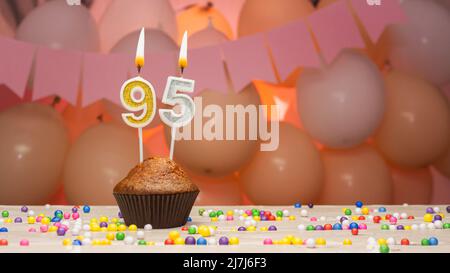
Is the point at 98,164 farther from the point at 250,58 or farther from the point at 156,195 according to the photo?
the point at 156,195

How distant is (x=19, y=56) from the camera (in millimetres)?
3227

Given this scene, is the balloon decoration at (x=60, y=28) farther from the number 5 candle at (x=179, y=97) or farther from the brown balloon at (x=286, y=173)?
the number 5 candle at (x=179, y=97)

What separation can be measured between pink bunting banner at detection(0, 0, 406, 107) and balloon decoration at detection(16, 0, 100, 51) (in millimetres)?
89

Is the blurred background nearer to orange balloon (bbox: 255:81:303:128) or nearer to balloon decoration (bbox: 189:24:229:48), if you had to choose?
balloon decoration (bbox: 189:24:229:48)

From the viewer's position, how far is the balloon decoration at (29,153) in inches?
128

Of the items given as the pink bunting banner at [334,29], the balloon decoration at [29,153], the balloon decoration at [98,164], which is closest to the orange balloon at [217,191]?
the balloon decoration at [98,164]

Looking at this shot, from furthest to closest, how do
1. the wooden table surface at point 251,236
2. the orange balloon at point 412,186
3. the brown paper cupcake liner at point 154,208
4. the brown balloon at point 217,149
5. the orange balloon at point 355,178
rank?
the orange balloon at point 412,186, the orange balloon at point 355,178, the brown balloon at point 217,149, the brown paper cupcake liner at point 154,208, the wooden table surface at point 251,236

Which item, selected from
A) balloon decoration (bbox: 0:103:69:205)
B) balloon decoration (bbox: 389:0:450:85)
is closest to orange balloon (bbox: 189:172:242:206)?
balloon decoration (bbox: 0:103:69:205)

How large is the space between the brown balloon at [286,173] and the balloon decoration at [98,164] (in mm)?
622

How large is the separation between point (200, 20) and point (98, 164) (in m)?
1.07

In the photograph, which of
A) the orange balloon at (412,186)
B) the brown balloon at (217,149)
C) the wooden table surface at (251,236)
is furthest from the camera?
the orange balloon at (412,186)
